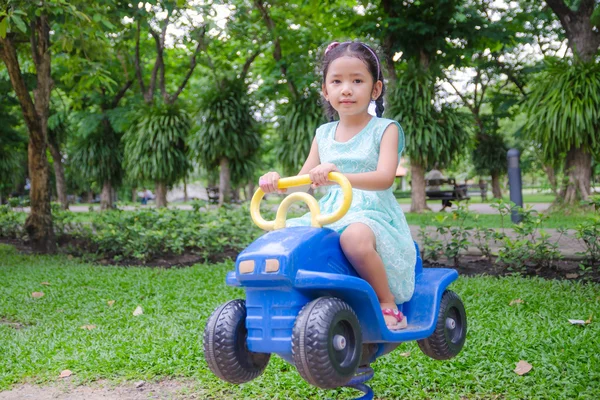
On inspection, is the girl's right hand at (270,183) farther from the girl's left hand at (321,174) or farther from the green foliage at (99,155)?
the green foliage at (99,155)

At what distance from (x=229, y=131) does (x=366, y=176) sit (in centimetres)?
1253

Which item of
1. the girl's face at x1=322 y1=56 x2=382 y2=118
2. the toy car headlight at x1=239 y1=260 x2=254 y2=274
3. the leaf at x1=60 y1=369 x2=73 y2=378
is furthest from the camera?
the leaf at x1=60 y1=369 x2=73 y2=378

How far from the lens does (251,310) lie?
5.68 ft

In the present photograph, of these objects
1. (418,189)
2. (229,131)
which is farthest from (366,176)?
(418,189)

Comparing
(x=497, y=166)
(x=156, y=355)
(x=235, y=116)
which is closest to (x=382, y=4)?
(x=235, y=116)

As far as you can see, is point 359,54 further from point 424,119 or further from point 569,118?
point 424,119

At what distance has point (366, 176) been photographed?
6.36 feet

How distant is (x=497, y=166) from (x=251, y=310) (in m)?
26.0

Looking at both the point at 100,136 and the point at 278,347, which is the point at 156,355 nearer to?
the point at 278,347

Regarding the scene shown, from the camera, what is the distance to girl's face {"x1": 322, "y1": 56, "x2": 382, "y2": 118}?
2.03 meters

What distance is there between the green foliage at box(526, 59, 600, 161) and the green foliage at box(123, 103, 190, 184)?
8520mm

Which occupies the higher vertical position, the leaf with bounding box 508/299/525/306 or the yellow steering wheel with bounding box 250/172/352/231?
the yellow steering wheel with bounding box 250/172/352/231

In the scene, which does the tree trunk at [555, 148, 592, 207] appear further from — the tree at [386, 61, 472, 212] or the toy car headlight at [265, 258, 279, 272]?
the toy car headlight at [265, 258, 279, 272]

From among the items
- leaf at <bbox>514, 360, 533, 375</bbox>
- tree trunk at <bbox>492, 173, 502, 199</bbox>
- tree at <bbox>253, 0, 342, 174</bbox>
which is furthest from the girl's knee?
tree trunk at <bbox>492, 173, 502, 199</bbox>
